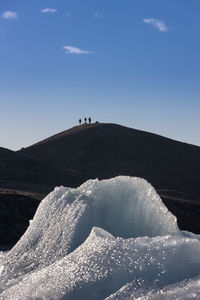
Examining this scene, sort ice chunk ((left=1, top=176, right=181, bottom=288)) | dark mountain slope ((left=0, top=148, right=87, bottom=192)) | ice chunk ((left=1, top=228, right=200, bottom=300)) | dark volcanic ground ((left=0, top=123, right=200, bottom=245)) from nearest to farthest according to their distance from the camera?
ice chunk ((left=1, top=228, right=200, bottom=300)), ice chunk ((left=1, top=176, right=181, bottom=288)), dark mountain slope ((left=0, top=148, right=87, bottom=192)), dark volcanic ground ((left=0, top=123, right=200, bottom=245))

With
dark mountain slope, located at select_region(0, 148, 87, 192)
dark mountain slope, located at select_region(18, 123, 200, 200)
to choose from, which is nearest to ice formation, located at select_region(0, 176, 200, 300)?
dark mountain slope, located at select_region(0, 148, 87, 192)

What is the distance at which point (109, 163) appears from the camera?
102250 millimetres

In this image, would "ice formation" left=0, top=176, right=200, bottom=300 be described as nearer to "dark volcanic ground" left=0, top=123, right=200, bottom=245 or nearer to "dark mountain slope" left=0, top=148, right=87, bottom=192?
"dark volcanic ground" left=0, top=123, right=200, bottom=245

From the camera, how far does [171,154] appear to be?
112m

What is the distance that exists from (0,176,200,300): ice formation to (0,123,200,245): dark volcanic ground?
4602cm

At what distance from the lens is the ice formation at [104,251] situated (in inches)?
383

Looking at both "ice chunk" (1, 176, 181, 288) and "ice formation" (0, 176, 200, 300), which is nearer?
"ice formation" (0, 176, 200, 300)

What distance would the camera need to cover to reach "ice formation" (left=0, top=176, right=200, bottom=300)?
972cm

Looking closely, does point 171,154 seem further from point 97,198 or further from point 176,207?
point 97,198

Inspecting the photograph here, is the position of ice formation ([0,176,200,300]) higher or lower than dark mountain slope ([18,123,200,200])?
lower

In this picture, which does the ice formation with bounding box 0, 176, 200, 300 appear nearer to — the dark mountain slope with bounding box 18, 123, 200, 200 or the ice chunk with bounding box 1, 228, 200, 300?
the ice chunk with bounding box 1, 228, 200, 300

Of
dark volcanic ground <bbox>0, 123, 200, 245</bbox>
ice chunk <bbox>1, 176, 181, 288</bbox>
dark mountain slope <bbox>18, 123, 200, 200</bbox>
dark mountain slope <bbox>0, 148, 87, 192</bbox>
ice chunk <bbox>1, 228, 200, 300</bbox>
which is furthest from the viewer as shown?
dark mountain slope <bbox>18, 123, 200, 200</bbox>

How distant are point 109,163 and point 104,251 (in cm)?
9156

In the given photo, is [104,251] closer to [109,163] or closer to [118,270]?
[118,270]
